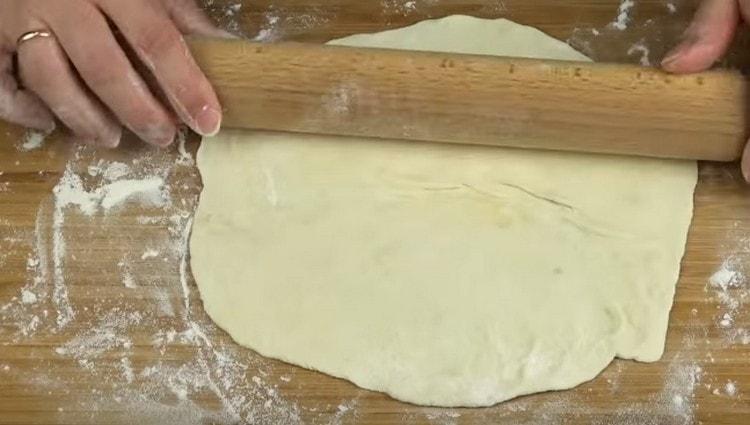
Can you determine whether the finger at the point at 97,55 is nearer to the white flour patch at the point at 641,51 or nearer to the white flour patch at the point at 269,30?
the white flour patch at the point at 269,30

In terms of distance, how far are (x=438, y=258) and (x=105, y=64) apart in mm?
639

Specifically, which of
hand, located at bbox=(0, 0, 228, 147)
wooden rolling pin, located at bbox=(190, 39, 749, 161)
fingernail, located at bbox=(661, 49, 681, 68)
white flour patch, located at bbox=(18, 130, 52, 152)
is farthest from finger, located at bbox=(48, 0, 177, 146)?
fingernail, located at bbox=(661, 49, 681, 68)

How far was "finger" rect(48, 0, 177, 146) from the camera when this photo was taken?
1455 mm

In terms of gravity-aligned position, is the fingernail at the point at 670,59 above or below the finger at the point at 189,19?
above

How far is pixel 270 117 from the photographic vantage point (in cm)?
155

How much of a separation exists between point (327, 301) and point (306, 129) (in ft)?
1.03

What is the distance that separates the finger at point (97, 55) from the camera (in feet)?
4.77

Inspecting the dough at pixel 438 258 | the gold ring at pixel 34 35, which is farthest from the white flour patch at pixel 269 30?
the gold ring at pixel 34 35

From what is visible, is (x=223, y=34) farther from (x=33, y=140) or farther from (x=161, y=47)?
(x=33, y=140)

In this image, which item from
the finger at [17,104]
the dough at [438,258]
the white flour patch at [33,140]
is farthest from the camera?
the white flour patch at [33,140]

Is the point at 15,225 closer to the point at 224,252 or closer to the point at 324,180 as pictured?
the point at 224,252

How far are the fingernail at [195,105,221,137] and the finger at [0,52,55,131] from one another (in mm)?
317

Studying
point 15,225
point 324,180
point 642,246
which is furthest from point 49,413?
point 642,246

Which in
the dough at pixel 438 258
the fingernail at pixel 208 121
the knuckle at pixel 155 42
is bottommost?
the dough at pixel 438 258
